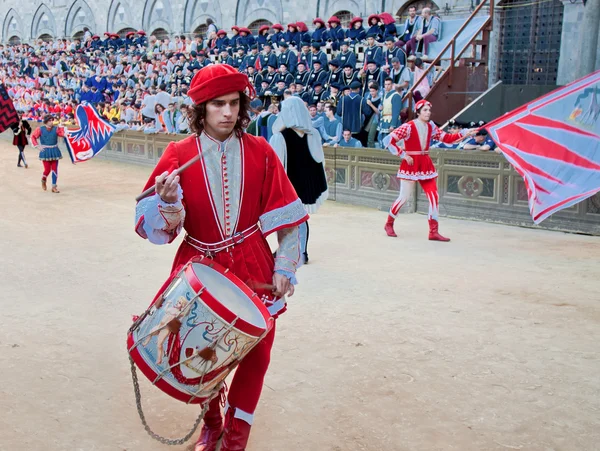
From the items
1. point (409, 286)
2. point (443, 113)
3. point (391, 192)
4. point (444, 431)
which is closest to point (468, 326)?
point (409, 286)

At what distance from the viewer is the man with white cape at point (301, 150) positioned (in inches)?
241

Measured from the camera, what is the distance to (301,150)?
20.7 ft

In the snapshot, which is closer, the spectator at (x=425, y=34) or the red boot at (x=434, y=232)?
the red boot at (x=434, y=232)

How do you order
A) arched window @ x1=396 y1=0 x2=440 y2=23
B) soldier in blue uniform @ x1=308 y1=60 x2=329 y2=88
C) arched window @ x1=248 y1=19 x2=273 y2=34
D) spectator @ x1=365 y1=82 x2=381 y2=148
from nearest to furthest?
spectator @ x1=365 y1=82 x2=381 y2=148, soldier in blue uniform @ x1=308 y1=60 x2=329 y2=88, arched window @ x1=396 y1=0 x2=440 y2=23, arched window @ x1=248 y1=19 x2=273 y2=34

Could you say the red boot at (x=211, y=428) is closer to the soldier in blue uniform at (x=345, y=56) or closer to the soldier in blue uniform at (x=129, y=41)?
the soldier in blue uniform at (x=345, y=56)

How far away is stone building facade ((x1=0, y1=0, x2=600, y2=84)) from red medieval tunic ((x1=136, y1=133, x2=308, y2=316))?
1387 centimetres

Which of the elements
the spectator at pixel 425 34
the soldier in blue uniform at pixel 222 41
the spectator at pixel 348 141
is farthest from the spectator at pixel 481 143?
the soldier in blue uniform at pixel 222 41

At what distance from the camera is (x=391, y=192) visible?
1031cm

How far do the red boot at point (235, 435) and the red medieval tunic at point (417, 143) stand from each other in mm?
5579

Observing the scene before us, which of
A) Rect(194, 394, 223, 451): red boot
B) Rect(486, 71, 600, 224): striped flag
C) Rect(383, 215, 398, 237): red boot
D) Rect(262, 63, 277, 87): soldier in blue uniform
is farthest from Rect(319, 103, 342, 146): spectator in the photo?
Rect(194, 394, 223, 451): red boot

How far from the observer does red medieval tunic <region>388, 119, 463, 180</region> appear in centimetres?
792

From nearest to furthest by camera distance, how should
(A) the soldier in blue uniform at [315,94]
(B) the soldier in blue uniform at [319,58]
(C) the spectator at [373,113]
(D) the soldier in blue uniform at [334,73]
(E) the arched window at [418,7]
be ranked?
(C) the spectator at [373,113]
(A) the soldier in blue uniform at [315,94]
(D) the soldier in blue uniform at [334,73]
(B) the soldier in blue uniform at [319,58]
(E) the arched window at [418,7]

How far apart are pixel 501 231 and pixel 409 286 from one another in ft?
10.2

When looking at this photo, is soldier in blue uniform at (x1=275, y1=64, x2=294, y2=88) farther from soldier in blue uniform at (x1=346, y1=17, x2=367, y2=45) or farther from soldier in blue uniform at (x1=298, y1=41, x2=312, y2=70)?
soldier in blue uniform at (x1=346, y1=17, x2=367, y2=45)
